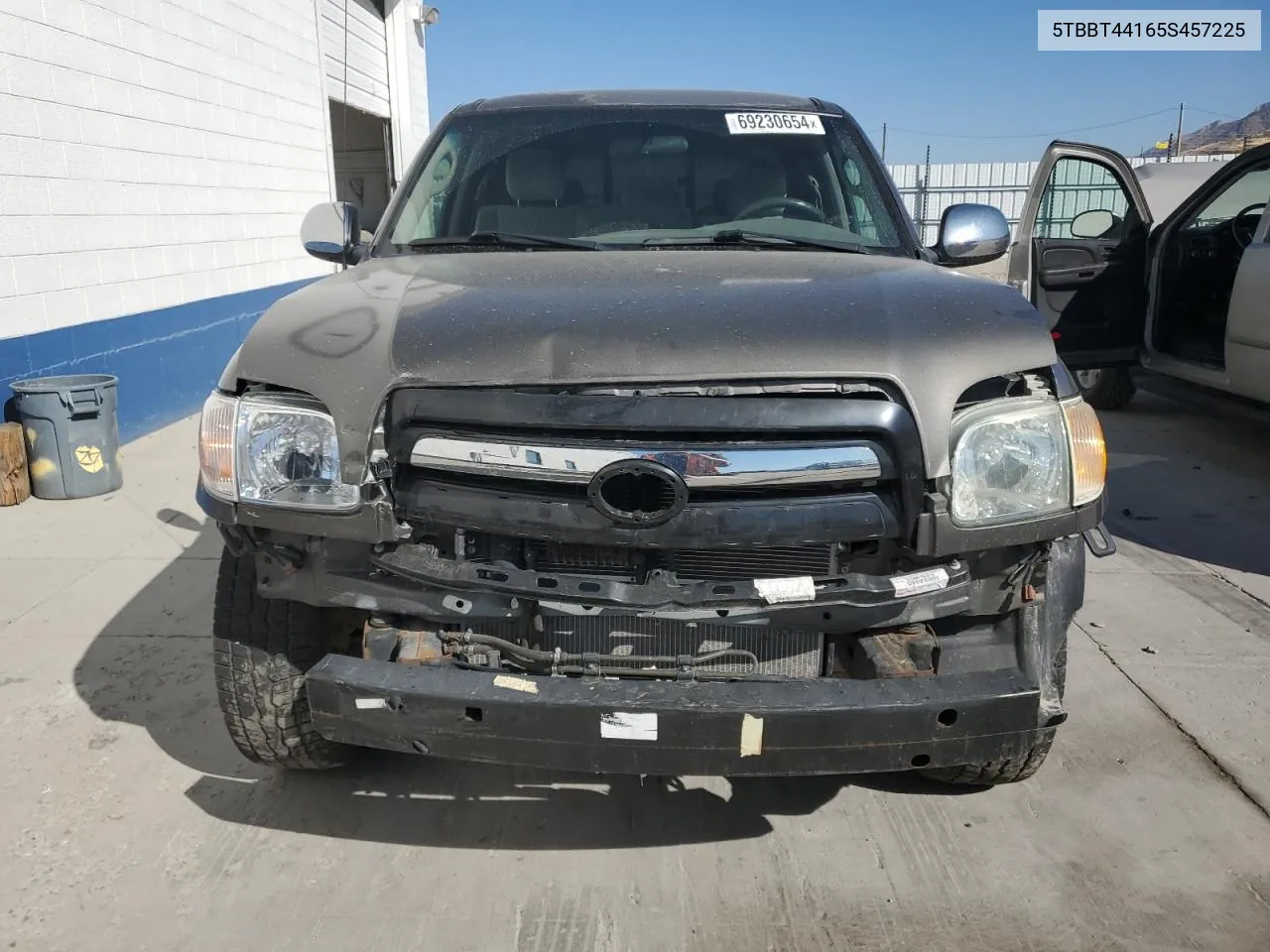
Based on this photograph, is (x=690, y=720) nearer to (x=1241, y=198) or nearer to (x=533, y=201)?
(x=533, y=201)

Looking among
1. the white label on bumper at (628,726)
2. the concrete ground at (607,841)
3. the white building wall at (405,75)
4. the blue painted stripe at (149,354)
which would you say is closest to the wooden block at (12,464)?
the blue painted stripe at (149,354)

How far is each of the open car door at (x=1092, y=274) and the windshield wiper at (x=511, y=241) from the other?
4715mm

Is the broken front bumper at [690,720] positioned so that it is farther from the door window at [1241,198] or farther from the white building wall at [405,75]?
the white building wall at [405,75]

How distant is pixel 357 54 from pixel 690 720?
11.9 m

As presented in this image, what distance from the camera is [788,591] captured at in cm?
202

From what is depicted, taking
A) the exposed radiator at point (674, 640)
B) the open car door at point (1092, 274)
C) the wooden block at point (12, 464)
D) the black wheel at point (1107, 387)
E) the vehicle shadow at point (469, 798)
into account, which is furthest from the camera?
the black wheel at point (1107, 387)

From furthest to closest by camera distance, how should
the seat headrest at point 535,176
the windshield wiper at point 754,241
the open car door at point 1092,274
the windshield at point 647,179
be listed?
the open car door at point 1092,274
the seat headrest at point 535,176
the windshield at point 647,179
the windshield wiper at point 754,241

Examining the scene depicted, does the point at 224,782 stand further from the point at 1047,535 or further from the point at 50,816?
the point at 1047,535

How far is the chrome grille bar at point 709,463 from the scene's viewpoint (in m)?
2.00

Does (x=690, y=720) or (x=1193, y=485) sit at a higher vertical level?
(x=690, y=720)

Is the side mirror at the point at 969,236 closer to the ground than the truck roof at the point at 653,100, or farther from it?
closer to the ground

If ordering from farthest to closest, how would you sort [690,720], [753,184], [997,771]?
[753,184], [997,771], [690,720]

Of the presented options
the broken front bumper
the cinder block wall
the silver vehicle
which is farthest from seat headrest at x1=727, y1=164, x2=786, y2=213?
the cinder block wall

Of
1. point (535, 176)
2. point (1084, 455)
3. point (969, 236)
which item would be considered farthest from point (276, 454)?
point (969, 236)
